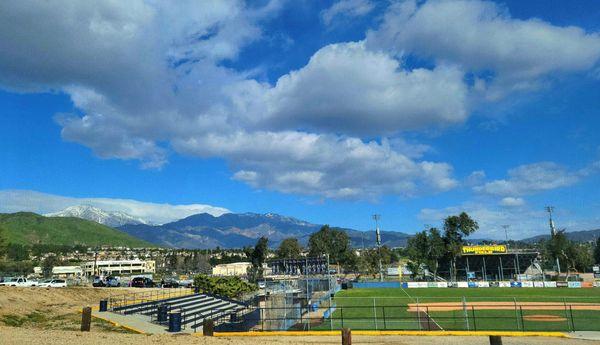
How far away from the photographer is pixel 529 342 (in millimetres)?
24531

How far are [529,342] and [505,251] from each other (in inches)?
4032

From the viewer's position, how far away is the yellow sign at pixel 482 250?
385 ft

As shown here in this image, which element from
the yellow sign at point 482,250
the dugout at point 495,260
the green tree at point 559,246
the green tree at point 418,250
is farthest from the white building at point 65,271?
the green tree at point 559,246

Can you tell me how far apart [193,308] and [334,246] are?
327ft

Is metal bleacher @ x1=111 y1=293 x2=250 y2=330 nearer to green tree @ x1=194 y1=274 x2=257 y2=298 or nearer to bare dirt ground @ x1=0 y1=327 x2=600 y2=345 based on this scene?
green tree @ x1=194 y1=274 x2=257 y2=298

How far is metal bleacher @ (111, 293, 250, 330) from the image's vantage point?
3425 cm

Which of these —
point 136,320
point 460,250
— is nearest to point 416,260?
point 460,250

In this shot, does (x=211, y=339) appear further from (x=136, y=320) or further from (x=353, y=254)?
(x=353, y=254)

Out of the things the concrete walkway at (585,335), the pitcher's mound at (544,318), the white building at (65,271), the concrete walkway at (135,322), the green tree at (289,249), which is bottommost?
the pitcher's mound at (544,318)

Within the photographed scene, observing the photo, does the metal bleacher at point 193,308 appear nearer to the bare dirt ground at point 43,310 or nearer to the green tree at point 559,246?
the bare dirt ground at point 43,310

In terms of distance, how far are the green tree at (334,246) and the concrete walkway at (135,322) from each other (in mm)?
103017

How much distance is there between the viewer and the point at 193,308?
4322cm

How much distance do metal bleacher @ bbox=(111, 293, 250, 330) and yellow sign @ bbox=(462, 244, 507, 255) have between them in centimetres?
8288

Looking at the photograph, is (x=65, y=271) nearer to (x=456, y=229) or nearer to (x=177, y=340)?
(x=456, y=229)
